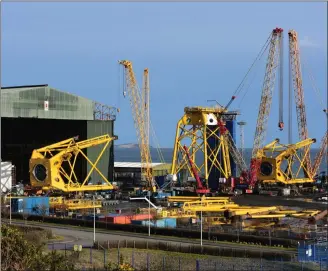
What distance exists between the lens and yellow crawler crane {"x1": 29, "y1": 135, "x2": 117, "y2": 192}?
6450 centimetres

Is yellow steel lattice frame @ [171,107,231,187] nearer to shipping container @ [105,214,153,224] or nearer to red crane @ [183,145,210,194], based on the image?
red crane @ [183,145,210,194]

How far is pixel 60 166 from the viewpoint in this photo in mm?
65750

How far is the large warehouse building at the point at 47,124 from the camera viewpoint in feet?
220

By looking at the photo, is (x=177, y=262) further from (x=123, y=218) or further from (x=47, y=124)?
(x=47, y=124)

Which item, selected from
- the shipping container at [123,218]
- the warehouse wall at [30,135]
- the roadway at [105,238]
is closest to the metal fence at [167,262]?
the roadway at [105,238]

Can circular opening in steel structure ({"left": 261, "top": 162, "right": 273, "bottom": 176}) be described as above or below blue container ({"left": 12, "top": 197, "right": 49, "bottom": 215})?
above

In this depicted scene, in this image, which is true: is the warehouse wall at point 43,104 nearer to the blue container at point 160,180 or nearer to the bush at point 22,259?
the blue container at point 160,180

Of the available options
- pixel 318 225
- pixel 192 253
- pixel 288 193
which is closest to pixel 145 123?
pixel 288 193

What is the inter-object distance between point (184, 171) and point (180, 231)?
174 feet

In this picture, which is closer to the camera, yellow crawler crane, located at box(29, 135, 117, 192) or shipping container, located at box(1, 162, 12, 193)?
shipping container, located at box(1, 162, 12, 193)

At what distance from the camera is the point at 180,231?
39125 mm

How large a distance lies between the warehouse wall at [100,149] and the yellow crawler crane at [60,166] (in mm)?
1930

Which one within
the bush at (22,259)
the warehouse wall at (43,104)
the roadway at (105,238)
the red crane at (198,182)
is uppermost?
the warehouse wall at (43,104)

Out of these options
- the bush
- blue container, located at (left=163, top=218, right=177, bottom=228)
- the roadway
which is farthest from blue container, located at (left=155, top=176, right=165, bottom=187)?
the bush
